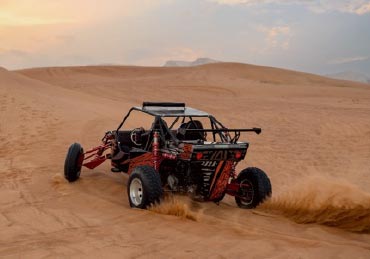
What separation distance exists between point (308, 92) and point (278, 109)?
10716mm

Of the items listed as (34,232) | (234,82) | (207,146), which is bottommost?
(34,232)

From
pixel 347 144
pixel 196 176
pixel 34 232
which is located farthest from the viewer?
pixel 347 144

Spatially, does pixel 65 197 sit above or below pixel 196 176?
below

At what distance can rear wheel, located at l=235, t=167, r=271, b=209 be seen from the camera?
7723 millimetres

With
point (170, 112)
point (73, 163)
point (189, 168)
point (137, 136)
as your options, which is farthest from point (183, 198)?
point (73, 163)

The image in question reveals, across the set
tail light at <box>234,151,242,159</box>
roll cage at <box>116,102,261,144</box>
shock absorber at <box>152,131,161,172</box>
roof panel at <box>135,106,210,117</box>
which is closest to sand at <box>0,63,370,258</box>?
shock absorber at <box>152,131,161,172</box>

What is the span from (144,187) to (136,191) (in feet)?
1.49

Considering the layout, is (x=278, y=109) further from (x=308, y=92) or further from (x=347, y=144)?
(x=308, y=92)

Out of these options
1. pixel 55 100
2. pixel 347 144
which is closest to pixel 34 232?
pixel 347 144

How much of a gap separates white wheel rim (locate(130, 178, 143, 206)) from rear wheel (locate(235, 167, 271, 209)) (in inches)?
63.9

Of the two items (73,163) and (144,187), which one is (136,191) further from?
(73,163)

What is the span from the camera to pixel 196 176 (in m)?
7.52

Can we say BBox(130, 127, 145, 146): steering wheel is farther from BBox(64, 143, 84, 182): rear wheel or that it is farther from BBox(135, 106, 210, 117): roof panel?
BBox(64, 143, 84, 182): rear wheel

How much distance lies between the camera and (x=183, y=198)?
7.71 meters
